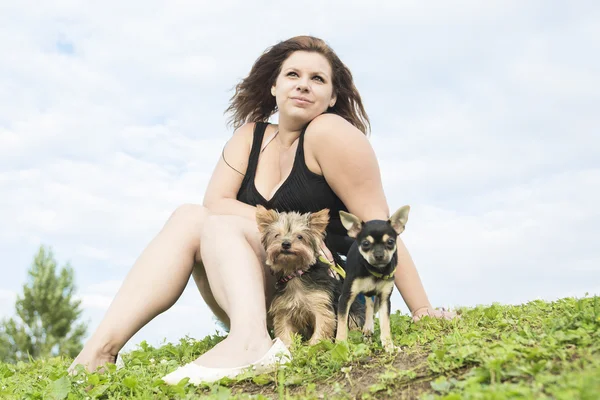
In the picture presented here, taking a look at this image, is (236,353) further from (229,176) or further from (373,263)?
(229,176)

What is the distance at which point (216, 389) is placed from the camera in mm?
4676

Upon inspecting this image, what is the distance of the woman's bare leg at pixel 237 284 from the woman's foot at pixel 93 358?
1.31 m

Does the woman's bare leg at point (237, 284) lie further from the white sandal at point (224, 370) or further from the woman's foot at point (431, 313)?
the woman's foot at point (431, 313)

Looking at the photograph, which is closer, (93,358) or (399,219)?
(399,219)

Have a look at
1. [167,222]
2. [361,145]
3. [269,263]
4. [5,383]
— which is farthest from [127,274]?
[361,145]

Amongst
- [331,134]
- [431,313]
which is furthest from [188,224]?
[431,313]

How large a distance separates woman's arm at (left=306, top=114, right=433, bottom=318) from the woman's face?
39cm

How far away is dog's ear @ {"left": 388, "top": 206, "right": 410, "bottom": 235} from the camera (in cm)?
501

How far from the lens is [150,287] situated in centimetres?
604

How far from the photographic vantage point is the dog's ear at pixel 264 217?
19.7ft

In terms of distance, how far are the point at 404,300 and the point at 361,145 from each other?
1.94m

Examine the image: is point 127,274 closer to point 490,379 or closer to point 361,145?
point 361,145

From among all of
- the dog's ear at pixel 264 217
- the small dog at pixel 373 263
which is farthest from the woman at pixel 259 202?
the small dog at pixel 373 263

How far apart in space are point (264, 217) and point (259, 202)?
3.23 ft
